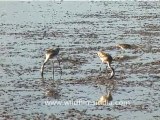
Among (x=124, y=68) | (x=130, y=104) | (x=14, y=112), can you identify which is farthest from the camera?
(x=124, y=68)

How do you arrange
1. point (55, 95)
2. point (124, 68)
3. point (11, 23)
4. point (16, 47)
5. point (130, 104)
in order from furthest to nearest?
point (11, 23), point (16, 47), point (124, 68), point (55, 95), point (130, 104)

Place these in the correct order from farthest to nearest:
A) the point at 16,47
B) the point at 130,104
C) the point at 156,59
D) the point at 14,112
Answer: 1. the point at 16,47
2. the point at 156,59
3. the point at 130,104
4. the point at 14,112

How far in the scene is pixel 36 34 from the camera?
120 ft

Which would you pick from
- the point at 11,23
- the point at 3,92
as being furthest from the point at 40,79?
the point at 11,23

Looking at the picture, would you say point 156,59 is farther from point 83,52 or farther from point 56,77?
point 56,77

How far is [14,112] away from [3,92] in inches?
107

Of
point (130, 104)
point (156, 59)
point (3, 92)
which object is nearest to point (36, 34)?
point (156, 59)

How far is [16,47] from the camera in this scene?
28781 millimetres

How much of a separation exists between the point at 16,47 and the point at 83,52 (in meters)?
4.72

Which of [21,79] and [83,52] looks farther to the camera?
[83,52]

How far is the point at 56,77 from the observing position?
19.9m

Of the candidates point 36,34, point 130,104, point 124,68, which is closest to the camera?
point 130,104

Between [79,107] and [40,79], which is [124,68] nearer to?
[40,79]

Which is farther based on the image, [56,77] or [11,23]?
[11,23]
